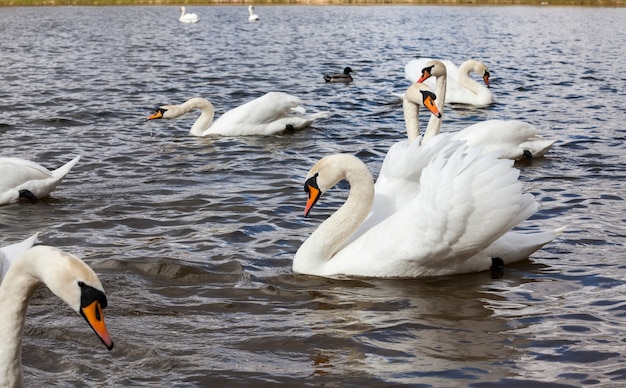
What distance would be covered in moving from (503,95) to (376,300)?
1285 centimetres

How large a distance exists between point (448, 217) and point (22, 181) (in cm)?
491

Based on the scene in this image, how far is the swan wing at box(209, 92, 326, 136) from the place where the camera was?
1416 cm

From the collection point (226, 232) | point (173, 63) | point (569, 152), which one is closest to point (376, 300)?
point (226, 232)

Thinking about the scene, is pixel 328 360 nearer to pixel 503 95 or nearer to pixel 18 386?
pixel 18 386

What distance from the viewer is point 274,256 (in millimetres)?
7938

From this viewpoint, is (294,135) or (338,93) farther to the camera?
(338,93)

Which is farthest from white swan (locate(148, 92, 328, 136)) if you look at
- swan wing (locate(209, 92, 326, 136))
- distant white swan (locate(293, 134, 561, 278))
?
distant white swan (locate(293, 134, 561, 278))

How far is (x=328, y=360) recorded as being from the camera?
5758 mm

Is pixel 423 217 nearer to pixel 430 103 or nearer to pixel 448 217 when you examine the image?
pixel 448 217

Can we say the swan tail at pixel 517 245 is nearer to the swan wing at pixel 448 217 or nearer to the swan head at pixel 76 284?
the swan wing at pixel 448 217

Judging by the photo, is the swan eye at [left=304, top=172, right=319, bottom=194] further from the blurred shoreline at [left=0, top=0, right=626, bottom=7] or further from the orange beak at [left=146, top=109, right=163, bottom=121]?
the blurred shoreline at [left=0, top=0, right=626, bottom=7]

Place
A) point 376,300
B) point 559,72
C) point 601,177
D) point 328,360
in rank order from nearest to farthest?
point 328,360 → point 376,300 → point 601,177 → point 559,72

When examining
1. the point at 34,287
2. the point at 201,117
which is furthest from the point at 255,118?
the point at 34,287

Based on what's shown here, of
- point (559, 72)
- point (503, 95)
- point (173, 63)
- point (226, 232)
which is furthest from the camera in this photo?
point (173, 63)
